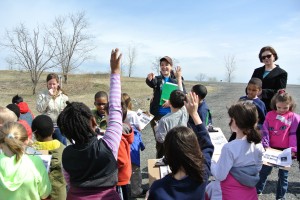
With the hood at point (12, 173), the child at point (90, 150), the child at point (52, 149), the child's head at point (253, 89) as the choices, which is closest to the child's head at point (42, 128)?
the child at point (52, 149)

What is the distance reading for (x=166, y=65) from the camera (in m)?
5.32

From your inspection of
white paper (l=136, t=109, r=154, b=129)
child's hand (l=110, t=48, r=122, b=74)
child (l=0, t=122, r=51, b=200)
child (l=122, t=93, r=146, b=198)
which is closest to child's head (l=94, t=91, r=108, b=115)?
child (l=122, t=93, r=146, b=198)

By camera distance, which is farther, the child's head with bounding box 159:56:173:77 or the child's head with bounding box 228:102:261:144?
the child's head with bounding box 159:56:173:77

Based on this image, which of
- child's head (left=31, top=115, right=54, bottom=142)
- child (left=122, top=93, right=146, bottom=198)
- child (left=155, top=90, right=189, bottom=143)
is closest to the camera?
child's head (left=31, top=115, right=54, bottom=142)

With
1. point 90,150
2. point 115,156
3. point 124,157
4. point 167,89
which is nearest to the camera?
point 90,150

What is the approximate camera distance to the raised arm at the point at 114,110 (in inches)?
91.6

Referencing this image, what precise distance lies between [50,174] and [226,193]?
1.84 m

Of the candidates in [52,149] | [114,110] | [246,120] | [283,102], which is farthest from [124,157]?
[283,102]

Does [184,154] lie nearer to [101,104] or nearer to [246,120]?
[246,120]

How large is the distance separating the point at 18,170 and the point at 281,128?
3.39 meters

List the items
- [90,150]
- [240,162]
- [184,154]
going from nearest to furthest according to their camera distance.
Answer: [184,154], [90,150], [240,162]

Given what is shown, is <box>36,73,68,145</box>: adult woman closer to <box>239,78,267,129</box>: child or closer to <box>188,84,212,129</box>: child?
<box>188,84,212,129</box>: child

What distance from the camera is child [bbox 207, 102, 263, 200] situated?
2.82 metres

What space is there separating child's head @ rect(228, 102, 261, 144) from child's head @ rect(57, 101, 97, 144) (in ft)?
4.69
